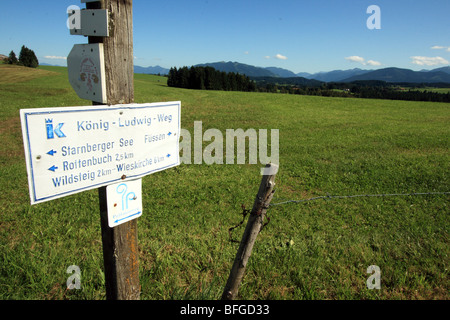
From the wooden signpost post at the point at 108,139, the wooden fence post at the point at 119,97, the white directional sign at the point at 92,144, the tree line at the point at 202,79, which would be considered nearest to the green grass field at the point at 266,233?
the wooden fence post at the point at 119,97

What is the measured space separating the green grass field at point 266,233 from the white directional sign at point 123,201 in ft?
4.03

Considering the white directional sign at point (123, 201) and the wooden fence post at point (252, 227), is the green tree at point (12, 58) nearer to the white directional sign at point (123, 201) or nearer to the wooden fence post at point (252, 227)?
the white directional sign at point (123, 201)

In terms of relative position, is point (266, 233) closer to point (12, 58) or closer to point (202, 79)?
point (202, 79)

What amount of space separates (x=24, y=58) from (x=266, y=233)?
93.9 metres

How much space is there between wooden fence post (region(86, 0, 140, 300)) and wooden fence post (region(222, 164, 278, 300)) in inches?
34.7

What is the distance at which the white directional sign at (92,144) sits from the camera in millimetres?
1626

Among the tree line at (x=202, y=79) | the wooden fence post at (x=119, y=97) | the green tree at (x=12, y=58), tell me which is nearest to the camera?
the wooden fence post at (x=119, y=97)

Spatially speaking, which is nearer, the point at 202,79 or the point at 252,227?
the point at 252,227

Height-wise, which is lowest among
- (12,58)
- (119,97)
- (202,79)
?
(119,97)

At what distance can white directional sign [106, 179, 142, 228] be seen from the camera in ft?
6.82

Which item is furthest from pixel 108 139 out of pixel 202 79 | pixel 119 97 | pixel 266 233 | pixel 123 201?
pixel 202 79

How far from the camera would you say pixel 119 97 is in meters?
2.03

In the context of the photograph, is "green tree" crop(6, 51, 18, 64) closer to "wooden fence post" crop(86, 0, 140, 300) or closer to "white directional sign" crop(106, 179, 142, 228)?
"wooden fence post" crop(86, 0, 140, 300)
